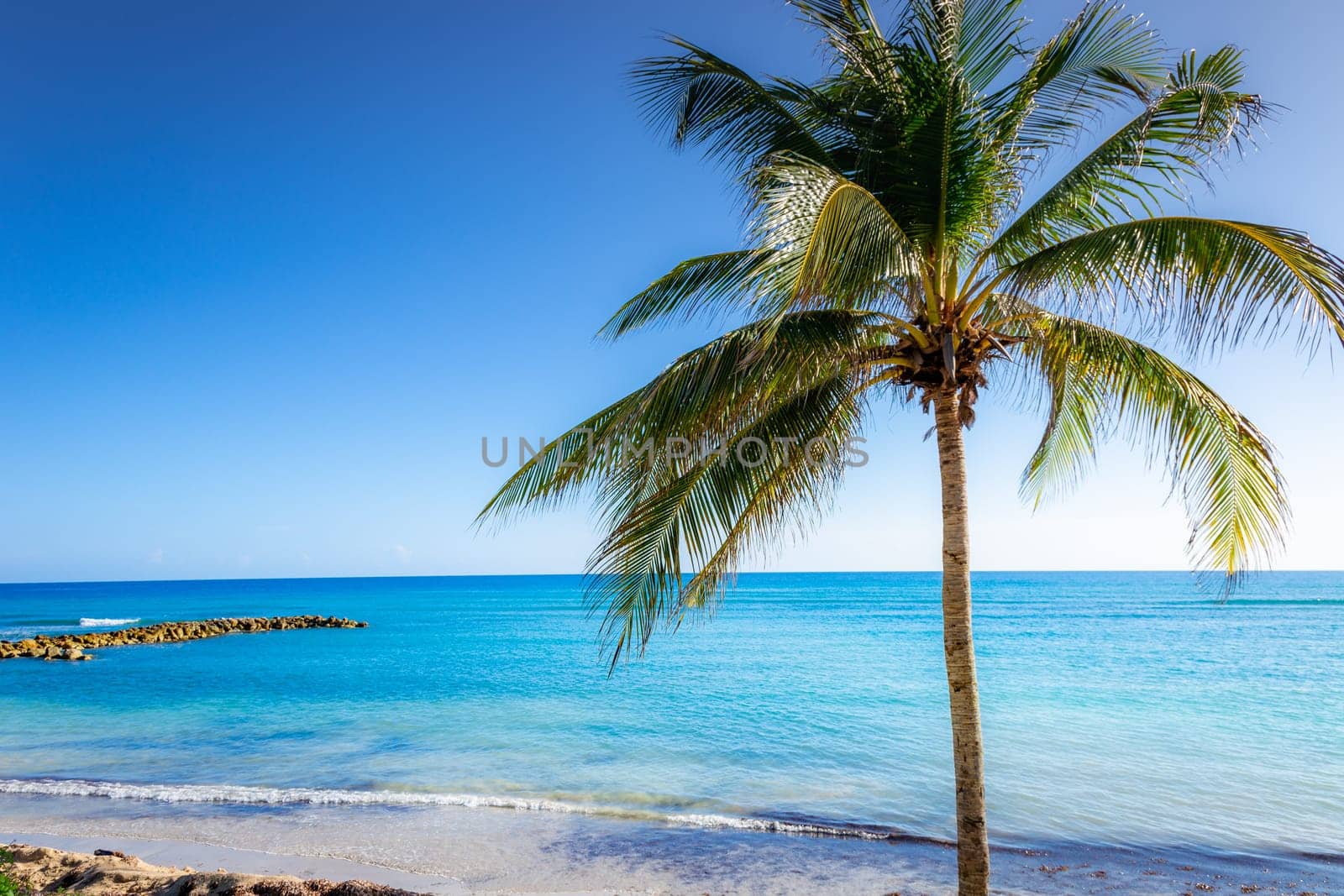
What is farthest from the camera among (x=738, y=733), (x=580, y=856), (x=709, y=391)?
(x=738, y=733)

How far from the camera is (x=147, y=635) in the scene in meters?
33.0

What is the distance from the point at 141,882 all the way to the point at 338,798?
3832mm

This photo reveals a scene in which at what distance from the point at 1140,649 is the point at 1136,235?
91.9 feet

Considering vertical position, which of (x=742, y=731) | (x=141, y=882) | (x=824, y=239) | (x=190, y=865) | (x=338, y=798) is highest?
(x=824, y=239)

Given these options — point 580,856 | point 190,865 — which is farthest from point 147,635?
point 580,856

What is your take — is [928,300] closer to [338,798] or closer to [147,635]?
[338,798]

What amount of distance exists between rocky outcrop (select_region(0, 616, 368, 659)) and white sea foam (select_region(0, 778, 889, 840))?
804 inches

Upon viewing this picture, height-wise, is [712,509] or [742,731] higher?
[712,509]

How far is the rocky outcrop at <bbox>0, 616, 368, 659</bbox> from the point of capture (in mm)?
26266

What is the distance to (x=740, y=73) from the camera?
18.3 feet

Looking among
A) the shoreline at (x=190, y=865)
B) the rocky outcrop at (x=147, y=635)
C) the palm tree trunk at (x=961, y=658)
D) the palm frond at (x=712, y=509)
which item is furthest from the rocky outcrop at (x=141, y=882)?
the rocky outcrop at (x=147, y=635)

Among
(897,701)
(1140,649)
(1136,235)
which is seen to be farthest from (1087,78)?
(1140,649)

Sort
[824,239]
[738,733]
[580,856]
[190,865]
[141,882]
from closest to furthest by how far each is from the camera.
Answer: [824,239], [141,882], [190,865], [580,856], [738,733]

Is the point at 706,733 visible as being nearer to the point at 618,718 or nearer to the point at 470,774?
the point at 618,718
